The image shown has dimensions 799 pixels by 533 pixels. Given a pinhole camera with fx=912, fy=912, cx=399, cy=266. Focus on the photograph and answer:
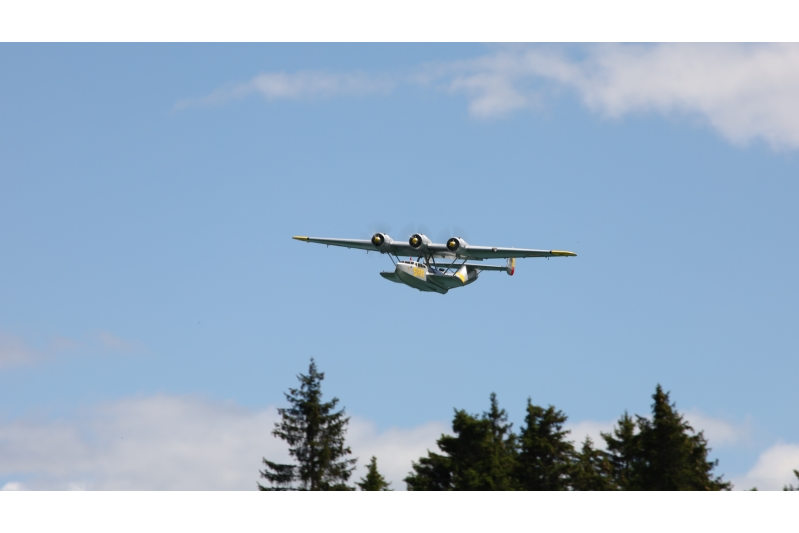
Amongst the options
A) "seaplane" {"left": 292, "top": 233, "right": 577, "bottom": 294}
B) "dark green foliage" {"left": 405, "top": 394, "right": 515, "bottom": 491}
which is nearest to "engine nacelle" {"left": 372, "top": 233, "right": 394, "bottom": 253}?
"seaplane" {"left": 292, "top": 233, "right": 577, "bottom": 294}

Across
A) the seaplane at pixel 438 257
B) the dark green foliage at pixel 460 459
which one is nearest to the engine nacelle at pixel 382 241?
the seaplane at pixel 438 257

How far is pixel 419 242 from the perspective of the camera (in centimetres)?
4525

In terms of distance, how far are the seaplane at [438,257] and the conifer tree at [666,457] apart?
8609 millimetres

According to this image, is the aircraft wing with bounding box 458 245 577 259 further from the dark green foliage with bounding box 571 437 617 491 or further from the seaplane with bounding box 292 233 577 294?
the dark green foliage with bounding box 571 437 617 491

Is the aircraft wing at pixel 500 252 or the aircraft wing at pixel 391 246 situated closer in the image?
the aircraft wing at pixel 500 252

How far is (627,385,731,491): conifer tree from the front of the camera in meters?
39.8

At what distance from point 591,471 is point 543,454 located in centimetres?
316

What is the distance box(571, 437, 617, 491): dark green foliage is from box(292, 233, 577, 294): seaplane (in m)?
10.3

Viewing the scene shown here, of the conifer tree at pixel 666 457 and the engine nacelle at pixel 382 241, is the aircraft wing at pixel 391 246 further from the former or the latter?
the conifer tree at pixel 666 457

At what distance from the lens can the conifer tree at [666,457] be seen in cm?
3975

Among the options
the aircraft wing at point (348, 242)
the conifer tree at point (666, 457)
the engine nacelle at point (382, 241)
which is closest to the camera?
the conifer tree at point (666, 457)

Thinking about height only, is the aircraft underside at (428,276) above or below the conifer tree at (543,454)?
above
